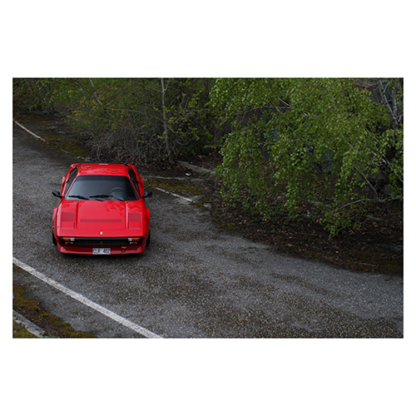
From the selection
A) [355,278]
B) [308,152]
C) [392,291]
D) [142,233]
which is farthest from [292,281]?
[142,233]

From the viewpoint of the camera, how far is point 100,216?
841cm

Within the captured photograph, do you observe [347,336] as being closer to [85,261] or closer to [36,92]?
[85,261]

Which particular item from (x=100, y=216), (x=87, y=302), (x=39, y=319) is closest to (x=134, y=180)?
(x=100, y=216)

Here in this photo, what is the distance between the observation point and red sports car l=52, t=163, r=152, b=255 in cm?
812

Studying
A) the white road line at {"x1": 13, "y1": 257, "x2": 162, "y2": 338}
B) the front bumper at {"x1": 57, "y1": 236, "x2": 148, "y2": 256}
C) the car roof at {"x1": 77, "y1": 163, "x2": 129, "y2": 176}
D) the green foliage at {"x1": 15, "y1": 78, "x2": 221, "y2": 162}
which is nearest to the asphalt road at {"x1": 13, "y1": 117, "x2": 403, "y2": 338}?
the white road line at {"x1": 13, "y1": 257, "x2": 162, "y2": 338}

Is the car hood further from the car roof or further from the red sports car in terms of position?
the car roof

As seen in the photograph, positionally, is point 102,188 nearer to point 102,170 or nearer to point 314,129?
point 102,170

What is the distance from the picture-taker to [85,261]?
8281 mm

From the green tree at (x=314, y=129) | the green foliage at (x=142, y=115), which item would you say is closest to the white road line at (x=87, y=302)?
the green tree at (x=314, y=129)

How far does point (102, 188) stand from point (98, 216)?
3.09 feet

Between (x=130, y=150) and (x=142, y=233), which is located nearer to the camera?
(x=142, y=233)

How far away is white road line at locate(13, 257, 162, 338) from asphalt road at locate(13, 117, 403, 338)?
0.22ft

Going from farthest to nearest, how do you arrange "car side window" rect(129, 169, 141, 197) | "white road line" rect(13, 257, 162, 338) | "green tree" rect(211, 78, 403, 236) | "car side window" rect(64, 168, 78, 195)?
1. "car side window" rect(129, 169, 141, 197)
2. "car side window" rect(64, 168, 78, 195)
3. "green tree" rect(211, 78, 403, 236)
4. "white road line" rect(13, 257, 162, 338)

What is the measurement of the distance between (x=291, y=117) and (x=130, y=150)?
8.66 metres
